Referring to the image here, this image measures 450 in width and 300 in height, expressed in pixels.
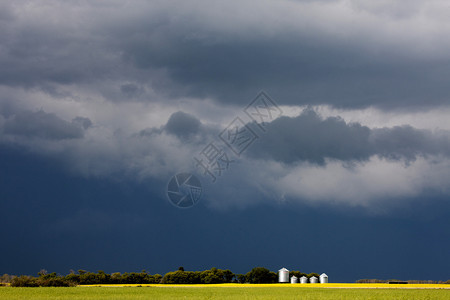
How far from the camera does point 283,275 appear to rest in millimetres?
114688

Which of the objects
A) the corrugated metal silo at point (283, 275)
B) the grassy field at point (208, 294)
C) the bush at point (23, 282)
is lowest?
the grassy field at point (208, 294)

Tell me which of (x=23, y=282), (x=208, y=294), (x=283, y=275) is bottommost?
(x=208, y=294)

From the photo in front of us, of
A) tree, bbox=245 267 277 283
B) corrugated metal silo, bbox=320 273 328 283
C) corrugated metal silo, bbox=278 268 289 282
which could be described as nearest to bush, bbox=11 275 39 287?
tree, bbox=245 267 277 283

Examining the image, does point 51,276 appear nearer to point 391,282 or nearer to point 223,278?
point 223,278

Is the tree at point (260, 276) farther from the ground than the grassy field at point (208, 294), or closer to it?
farther from the ground

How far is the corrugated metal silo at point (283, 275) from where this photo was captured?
375ft

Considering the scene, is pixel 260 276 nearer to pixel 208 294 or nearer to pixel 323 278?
pixel 323 278

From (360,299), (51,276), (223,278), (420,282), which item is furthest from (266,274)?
(360,299)

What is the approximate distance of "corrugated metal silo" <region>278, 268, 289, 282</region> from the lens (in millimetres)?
114312

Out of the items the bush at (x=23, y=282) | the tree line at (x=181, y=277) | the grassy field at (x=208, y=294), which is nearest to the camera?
the grassy field at (x=208, y=294)

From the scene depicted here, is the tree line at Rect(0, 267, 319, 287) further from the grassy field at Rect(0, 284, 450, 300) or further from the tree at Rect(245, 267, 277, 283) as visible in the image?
the grassy field at Rect(0, 284, 450, 300)

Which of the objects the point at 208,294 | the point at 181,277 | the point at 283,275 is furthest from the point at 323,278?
the point at 208,294

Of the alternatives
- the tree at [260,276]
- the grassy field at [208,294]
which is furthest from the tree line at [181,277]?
the grassy field at [208,294]

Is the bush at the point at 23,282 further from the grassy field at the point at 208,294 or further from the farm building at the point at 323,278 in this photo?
the farm building at the point at 323,278
